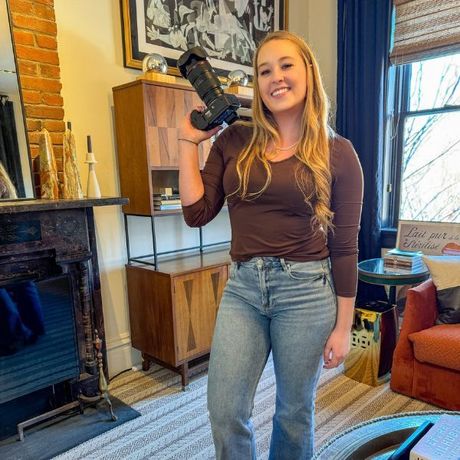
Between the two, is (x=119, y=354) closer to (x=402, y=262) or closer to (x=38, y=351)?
(x=38, y=351)

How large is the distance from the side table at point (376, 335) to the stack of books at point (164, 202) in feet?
3.61

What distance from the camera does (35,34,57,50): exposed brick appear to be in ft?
5.75

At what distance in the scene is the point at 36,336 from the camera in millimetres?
1758

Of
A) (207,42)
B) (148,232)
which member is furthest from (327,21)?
(148,232)

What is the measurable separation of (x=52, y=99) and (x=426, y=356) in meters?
2.06

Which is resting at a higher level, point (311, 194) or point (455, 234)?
point (311, 194)

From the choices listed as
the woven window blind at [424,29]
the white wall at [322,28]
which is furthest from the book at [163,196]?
the woven window blind at [424,29]

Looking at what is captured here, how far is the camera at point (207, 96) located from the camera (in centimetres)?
99

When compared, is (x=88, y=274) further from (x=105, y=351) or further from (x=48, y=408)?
(x=48, y=408)

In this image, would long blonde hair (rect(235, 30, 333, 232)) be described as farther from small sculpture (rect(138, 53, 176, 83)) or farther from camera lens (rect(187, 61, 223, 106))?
small sculpture (rect(138, 53, 176, 83))

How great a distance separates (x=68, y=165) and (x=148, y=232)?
2.25ft

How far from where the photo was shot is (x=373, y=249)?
2.70m

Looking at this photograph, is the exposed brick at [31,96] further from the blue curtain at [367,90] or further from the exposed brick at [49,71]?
the blue curtain at [367,90]

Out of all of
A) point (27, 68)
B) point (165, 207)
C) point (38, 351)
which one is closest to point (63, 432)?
point (38, 351)
